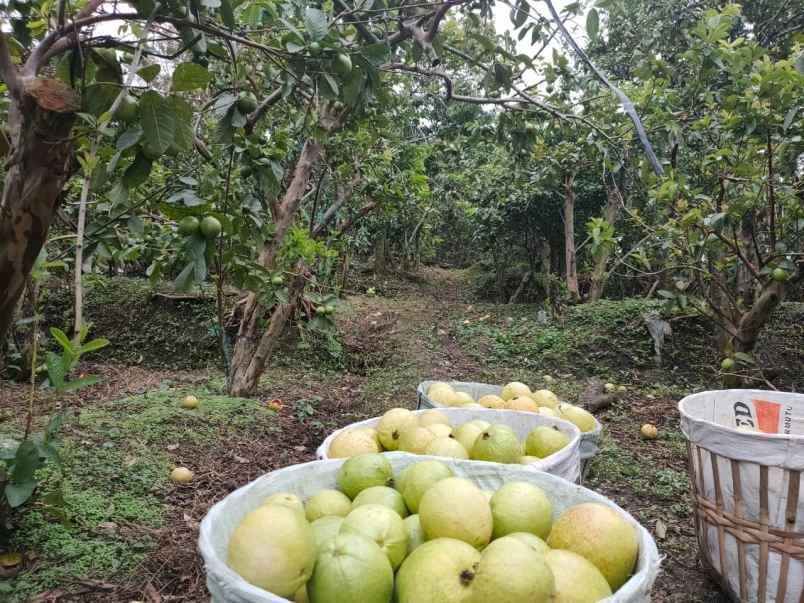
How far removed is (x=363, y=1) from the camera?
1.92 meters

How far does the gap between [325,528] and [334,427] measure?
2.78m

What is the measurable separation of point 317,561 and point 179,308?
6130mm

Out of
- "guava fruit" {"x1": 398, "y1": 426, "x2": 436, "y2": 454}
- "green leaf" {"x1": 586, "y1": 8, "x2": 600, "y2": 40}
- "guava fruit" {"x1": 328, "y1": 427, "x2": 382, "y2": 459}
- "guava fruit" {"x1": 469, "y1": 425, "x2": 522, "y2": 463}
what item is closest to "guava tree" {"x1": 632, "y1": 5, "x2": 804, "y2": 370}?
"green leaf" {"x1": 586, "y1": 8, "x2": 600, "y2": 40}

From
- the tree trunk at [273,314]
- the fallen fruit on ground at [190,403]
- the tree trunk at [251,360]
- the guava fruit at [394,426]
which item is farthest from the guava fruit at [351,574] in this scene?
the tree trunk at [251,360]

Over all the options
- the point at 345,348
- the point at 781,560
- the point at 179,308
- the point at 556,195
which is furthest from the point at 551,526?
the point at 556,195

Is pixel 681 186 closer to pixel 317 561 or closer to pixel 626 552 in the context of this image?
pixel 626 552

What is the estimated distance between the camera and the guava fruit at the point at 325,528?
121 cm

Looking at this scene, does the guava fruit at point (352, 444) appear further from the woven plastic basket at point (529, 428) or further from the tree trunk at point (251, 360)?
the tree trunk at point (251, 360)

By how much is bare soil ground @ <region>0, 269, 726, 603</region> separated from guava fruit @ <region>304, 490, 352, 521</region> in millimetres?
891

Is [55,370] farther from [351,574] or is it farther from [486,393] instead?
[486,393]

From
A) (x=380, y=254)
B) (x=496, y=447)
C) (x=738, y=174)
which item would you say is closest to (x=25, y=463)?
(x=496, y=447)

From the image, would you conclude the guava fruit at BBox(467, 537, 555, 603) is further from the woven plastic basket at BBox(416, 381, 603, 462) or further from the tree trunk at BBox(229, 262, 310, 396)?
the tree trunk at BBox(229, 262, 310, 396)

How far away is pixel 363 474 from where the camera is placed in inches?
60.8

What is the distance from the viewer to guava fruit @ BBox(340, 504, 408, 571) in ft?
3.97
